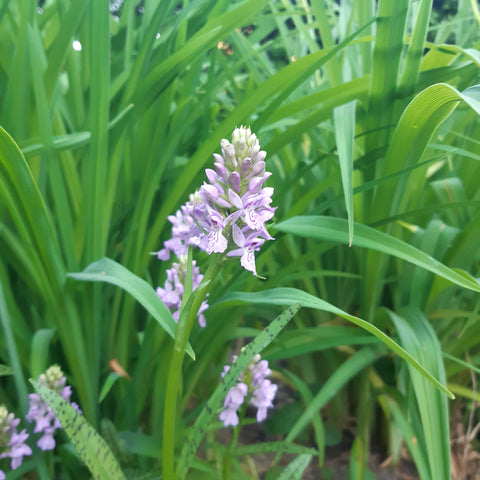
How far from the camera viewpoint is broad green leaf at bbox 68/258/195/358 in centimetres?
71

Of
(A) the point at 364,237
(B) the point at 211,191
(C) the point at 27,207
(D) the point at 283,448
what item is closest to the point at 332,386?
(D) the point at 283,448

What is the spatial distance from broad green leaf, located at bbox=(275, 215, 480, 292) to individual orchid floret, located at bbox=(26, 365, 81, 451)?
0.50m

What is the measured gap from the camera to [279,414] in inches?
51.6

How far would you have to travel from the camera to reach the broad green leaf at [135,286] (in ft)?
2.32

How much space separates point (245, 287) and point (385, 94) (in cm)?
56

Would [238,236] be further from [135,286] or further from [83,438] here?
[83,438]

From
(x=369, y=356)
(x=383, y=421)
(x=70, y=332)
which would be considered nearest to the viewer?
(x=70, y=332)

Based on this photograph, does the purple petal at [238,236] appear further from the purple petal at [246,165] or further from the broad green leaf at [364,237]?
the broad green leaf at [364,237]

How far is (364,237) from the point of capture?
33.7 inches

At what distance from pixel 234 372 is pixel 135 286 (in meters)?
0.21

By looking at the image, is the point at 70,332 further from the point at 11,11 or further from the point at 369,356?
the point at 11,11

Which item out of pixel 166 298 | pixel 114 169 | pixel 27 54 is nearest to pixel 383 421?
pixel 166 298

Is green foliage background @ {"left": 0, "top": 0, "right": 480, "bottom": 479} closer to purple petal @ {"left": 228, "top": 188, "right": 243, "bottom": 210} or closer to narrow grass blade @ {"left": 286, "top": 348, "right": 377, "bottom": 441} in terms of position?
narrow grass blade @ {"left": 286, "top": 348, "right": 377, "bottom": 441}

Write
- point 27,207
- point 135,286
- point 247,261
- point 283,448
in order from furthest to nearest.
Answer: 1. point 283,448
2. point 27,207
3. point 135,286
4. point 247,261
